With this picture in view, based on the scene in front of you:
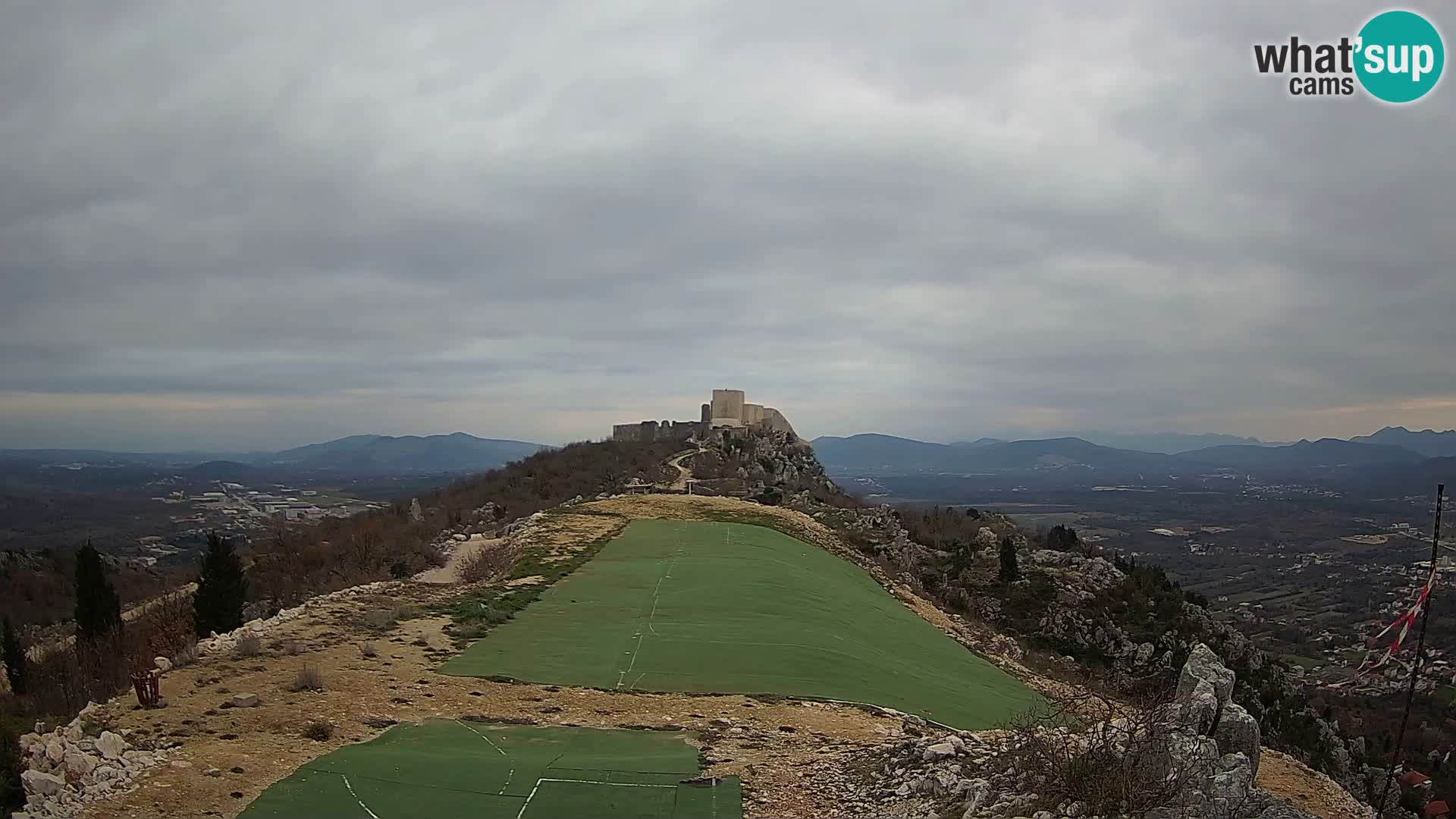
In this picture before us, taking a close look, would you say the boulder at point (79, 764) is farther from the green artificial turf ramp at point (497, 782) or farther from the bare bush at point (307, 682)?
the bare bush at point (307, 682)

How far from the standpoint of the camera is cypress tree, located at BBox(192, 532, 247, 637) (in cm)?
2177

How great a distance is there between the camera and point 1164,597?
43.2 m

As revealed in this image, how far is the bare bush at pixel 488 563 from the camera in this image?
22.9 m

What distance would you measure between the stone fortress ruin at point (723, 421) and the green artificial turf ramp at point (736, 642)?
50.9 metres

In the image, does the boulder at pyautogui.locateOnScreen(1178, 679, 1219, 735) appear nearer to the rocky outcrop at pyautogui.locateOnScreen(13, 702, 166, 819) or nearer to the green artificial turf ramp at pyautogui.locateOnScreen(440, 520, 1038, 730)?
the green artificial turf ramp at pyautogui.locateOnScreen(440, 520, 1038, 730)

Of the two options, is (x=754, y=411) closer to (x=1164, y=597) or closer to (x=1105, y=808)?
(x=1164, y=597)

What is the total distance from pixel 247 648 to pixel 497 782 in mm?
6421

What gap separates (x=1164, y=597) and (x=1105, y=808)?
137 feet

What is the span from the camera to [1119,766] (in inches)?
271

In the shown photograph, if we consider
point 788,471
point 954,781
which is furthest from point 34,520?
point 954,781

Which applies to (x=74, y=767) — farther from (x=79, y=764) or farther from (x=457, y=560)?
(x=457, y=560)

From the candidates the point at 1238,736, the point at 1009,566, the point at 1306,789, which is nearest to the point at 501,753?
the point at 1238,736

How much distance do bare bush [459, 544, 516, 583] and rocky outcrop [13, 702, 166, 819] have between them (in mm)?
13301

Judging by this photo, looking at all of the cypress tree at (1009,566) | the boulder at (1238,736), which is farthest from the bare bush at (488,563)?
the cypress tree at (1009,566)
